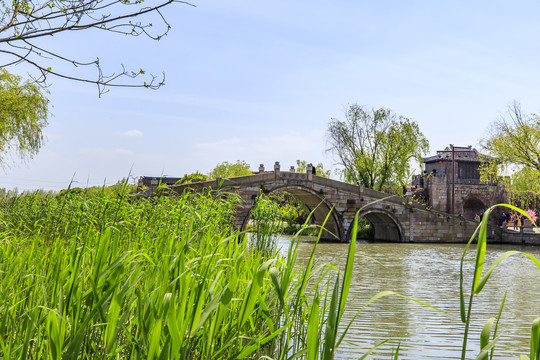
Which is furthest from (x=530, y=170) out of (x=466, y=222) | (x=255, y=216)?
(x=255, y=216)

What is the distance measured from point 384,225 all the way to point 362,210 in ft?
9.68

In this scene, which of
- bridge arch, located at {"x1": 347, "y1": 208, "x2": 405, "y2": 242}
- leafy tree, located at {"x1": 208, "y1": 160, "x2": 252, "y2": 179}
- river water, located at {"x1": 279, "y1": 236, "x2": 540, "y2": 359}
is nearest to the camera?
river water, located at {"x1": 279, "y1": 236, "x2": 540, "y2": 359}

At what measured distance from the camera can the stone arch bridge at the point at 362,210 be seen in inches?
875

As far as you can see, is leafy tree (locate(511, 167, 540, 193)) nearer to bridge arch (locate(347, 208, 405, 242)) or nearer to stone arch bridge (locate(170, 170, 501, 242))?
stone arch bridge (locate(170, 170, 501, 242))

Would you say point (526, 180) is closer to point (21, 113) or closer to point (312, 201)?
point (312, 201)

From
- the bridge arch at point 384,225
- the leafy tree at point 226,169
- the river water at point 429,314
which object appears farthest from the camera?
the leafy tree at point 226,169

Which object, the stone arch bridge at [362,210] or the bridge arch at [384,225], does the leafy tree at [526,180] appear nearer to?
the stone arch bridge at [362,210]

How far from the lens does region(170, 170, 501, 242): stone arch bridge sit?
22.2m

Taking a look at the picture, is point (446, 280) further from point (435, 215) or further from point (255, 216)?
point (435, 215)

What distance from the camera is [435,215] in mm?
25250

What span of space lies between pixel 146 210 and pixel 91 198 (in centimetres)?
62

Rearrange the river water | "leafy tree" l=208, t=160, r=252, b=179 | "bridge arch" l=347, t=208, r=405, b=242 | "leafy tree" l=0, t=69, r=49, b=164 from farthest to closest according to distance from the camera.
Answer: "leafy tree" l=208, t=160, r=252, b=179 < "bridge arch" l=347, t=208, r=405, b=242 < "leafy tree" l=0, t=69, r=49, b=164 < the river water

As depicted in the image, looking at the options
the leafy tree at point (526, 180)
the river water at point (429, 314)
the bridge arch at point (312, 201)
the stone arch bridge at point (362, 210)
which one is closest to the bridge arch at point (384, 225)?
the stone arch bridge at point (362, 210)

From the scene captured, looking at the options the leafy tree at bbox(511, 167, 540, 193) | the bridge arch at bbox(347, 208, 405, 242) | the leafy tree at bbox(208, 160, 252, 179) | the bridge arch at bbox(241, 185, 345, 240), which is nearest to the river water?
the leafy tree at bbox(511, 167, 540, 193)
